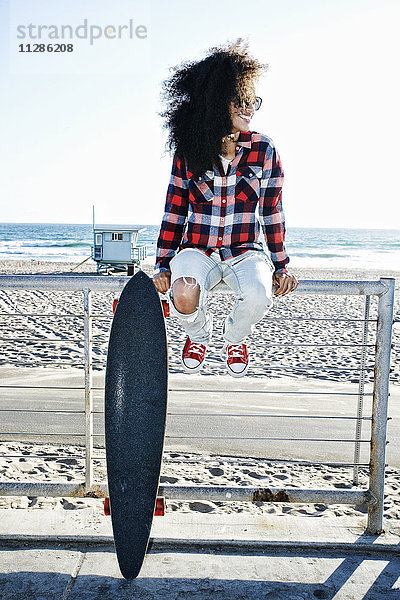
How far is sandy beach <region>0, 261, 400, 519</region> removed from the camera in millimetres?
3184

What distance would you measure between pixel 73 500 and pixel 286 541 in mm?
1427

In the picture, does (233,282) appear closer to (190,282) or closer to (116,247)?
(190,282)

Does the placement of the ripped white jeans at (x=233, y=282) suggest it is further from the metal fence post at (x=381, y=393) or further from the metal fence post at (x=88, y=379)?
the metal fence post at (x=381, y=393)

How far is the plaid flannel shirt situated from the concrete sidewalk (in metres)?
1.18

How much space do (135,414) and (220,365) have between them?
2.75 metres

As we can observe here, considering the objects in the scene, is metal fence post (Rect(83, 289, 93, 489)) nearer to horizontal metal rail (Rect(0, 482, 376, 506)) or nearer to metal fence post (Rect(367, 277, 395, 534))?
horizontal metal rail (Rect(0, 482, 376, 506))

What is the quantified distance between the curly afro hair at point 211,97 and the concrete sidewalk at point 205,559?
1565mm

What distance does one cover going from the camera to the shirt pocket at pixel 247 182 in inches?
88.7

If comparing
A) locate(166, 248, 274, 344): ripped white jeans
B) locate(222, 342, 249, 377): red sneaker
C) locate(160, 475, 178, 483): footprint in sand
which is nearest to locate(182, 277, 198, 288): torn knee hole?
locate(166, 248, 274, 344): ripped white jeans

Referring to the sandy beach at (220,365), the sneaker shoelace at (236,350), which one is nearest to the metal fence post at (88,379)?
the sandy beach at (220,365)

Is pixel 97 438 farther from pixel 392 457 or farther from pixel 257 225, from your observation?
pixel 257 225

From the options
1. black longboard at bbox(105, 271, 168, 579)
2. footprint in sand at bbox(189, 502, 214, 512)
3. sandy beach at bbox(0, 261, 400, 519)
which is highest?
black longboard at bbox(105, 271, 168, 579)

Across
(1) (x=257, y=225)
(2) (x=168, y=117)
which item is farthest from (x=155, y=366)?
(2) (x=168, y=117)

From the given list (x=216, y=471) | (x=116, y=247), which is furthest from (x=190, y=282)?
(x=116, y=247)
